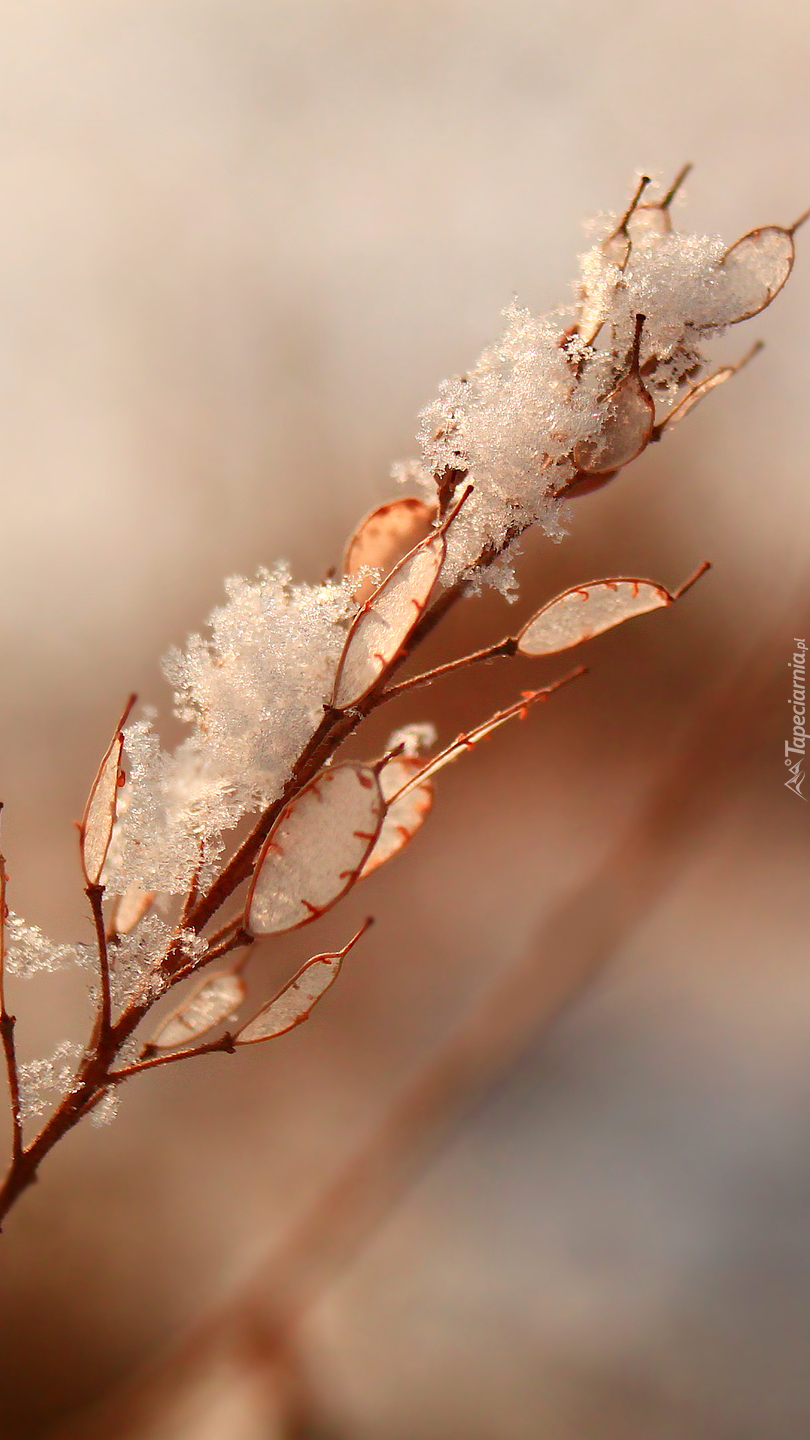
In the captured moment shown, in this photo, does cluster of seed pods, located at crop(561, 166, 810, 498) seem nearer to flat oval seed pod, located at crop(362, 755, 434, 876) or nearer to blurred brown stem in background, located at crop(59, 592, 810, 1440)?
flat oval seed pod, located at crop(362, 755, 434, 876)

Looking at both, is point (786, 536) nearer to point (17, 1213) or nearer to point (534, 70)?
point (534, 70)

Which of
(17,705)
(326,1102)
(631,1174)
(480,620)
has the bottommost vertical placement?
(631,1174)

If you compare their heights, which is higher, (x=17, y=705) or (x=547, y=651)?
(x=17, y=705)

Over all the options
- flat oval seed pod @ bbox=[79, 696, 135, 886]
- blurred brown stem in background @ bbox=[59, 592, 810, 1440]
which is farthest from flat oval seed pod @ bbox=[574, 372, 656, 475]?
blurred brown stem in background @ bbox=[59, 592, 810, 1440]

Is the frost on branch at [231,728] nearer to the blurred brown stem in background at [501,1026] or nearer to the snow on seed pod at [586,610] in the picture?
the snow on seed pod at [586,610]

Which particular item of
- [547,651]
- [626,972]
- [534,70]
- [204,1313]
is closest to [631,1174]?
[626,972]

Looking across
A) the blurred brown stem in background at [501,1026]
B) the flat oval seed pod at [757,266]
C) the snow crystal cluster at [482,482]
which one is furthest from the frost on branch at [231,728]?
the blurred brown stem in background at [501,1026]

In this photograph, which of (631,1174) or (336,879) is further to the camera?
(631,1174)
